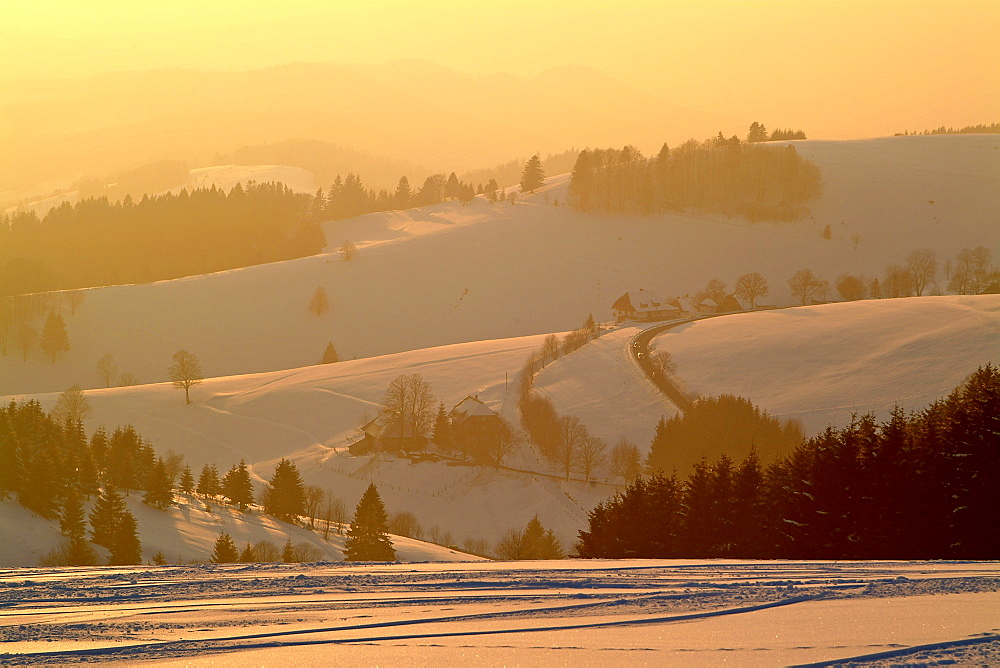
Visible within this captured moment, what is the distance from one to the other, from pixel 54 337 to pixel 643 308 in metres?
72.9

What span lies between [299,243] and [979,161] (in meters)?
124

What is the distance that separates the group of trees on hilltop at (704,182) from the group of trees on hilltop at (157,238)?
2073 inches

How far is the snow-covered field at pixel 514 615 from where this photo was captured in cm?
679

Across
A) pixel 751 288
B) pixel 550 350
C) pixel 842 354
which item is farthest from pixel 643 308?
pixel 842 354

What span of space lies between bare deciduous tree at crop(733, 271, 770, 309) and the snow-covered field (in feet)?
298

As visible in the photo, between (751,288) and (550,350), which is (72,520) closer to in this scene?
(550,350)

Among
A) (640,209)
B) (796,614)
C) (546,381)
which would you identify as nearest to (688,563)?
(796,614)

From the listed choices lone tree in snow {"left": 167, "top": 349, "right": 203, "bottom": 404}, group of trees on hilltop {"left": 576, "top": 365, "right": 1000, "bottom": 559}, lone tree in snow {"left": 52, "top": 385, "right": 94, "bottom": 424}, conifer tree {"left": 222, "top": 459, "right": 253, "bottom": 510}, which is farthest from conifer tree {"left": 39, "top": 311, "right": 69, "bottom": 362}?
group of trees on hilltop {"left": 576, "top": 365, "right": 1000, "bottom": 559}

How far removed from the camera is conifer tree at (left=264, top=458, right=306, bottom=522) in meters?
37.4

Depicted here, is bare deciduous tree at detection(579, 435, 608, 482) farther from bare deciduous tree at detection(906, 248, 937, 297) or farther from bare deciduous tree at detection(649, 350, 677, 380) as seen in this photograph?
bare deciduous tree at detection(906, 248, 937, 297)

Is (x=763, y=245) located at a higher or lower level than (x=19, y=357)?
higher

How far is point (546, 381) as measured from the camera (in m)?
60.8

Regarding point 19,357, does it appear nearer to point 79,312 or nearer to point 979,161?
point 79,312

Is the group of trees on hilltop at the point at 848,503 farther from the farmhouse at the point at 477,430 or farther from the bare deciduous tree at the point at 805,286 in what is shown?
the bare deciduous tree at the point at 805,286
